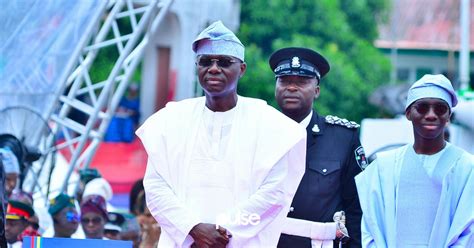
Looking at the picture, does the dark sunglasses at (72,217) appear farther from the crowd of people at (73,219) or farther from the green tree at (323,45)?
the green tree at (323,45)

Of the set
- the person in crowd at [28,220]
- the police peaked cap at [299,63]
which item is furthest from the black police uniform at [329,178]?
the person in crowd at [28,220]

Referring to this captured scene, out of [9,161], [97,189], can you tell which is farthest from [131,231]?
[9,161]

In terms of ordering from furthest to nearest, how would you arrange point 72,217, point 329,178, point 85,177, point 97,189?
point 85,177 < point 97,189 < point 72,217 < point 329,178

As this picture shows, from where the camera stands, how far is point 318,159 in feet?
25.2

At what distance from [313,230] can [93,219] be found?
348 cm

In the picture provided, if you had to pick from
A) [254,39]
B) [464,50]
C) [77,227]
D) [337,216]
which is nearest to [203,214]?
[337,216]

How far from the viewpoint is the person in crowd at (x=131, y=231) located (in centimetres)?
1071

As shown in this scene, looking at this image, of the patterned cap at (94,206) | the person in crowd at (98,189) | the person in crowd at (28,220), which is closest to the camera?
the person in crowd at (28,220)

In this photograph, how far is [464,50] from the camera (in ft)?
70.5

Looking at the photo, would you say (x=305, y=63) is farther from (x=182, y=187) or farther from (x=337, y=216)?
(x=182, y=187)

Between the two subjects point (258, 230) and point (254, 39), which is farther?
point (254, 39)

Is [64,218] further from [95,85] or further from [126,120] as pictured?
[126,120]

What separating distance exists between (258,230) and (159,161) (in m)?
0.58

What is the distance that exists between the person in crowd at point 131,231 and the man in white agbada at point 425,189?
394 centimetres
